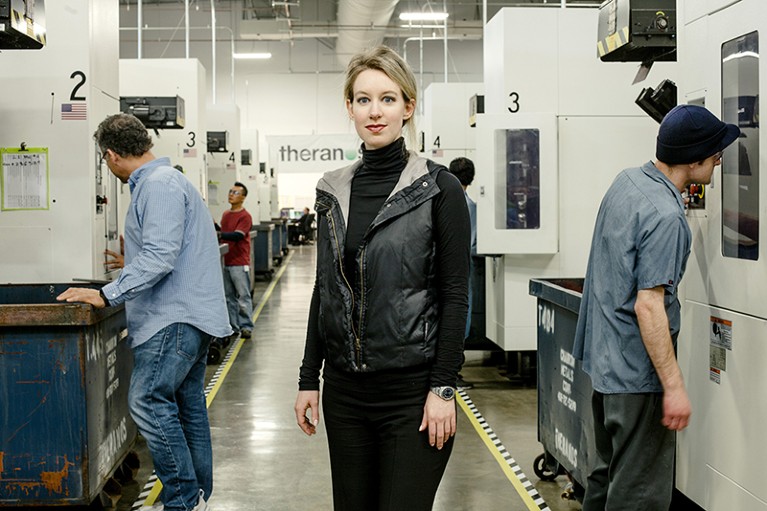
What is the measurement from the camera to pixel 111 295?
3.19 metres

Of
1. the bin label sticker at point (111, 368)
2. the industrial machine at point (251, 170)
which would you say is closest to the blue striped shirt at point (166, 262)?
the bin label sticker at point (111, 368)

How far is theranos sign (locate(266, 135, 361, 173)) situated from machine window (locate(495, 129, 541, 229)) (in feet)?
44.2

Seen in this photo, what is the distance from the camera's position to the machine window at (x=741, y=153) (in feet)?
9.01

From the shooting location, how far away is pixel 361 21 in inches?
587

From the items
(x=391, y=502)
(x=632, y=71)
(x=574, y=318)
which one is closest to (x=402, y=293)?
(x=391, y=502)

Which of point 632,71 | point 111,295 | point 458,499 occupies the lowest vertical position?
point 458,499

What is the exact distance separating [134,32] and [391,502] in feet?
70.5

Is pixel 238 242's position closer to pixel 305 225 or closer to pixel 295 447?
pixel 295 447

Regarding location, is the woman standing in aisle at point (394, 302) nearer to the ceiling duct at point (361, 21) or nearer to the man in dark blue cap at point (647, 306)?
the man in dark blue cap at point (647, 306)

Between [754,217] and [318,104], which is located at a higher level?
[318,104]

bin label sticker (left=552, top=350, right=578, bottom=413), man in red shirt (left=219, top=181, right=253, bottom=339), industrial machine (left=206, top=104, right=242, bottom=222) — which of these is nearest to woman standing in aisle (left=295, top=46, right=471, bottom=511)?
bin label sticker (left=552, top=350, right=578, bottom=413)

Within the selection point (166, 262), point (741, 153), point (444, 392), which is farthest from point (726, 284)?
point (166, 262)

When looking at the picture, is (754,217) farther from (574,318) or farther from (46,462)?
(46,462)

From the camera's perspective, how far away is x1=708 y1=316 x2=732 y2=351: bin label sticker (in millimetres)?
2902
